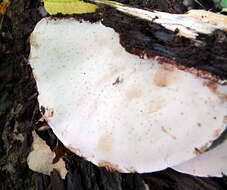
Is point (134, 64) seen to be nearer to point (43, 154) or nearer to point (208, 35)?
point (208, 35)

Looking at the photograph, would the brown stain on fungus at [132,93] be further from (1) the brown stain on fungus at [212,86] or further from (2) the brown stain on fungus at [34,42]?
(2) the brown stain on fungus at [34,42]

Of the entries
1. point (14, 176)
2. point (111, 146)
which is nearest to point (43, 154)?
point (14, 176)

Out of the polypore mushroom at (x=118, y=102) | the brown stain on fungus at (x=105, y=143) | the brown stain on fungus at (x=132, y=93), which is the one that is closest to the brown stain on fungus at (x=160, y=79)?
the polypore mushroom at (x=118, y=102)

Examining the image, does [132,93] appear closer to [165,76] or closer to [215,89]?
[165,76]

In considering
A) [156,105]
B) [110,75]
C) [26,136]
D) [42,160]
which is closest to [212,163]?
[156,105]

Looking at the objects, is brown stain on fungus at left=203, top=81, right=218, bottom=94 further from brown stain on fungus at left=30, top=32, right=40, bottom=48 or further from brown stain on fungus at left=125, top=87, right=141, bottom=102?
brown stain on fungus at left=30, top=32, right=40, bottom=48

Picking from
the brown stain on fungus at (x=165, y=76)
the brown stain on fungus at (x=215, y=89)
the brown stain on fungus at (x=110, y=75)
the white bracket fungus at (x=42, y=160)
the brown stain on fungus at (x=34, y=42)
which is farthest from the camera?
the white bracket fungus at (x=42, y=160)
